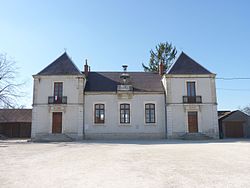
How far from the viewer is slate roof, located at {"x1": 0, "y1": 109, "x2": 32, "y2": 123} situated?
1167 inches

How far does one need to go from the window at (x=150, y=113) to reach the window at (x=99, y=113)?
406 cm

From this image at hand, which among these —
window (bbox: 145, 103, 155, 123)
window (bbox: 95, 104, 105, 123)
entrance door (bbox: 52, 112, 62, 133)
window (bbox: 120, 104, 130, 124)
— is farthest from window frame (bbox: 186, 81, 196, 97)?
entrance door (bbox: 52, 112, 62, 133)

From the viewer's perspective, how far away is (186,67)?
1026 inches

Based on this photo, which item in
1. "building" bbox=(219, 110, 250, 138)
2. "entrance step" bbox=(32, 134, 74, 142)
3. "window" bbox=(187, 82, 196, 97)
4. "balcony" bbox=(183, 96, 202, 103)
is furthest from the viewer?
"building" bbox=(219, 110, 250, 138)

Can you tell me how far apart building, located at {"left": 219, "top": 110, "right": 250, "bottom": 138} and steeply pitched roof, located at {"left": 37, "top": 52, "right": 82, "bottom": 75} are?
15.8 metres

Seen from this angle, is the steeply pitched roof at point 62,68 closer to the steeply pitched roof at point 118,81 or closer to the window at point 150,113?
the steeply pitched roof at point 118,81

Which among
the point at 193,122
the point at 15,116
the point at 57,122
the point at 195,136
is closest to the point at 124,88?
the point at 57,122

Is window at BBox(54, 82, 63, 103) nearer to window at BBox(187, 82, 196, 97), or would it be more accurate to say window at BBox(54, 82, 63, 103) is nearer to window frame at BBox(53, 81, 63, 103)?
window frame at BBox(53, 81, 63, 103)

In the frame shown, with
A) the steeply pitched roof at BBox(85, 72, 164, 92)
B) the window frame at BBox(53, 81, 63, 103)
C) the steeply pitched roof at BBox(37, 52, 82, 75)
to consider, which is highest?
the steeply pitched roof at BBox(37, 52, 82, 75)

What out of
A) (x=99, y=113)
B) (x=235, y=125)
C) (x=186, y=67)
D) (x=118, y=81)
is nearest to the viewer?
(x=99, y=113)

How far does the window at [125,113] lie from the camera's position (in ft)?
81.7

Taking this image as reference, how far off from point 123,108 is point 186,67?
7.35 m

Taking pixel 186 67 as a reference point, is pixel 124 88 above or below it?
below

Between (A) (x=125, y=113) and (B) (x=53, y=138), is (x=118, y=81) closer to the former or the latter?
(A) (x=125, y=113)
